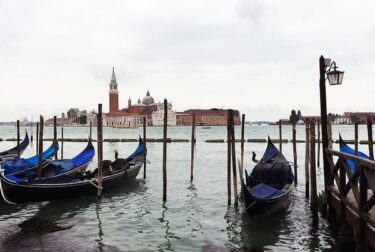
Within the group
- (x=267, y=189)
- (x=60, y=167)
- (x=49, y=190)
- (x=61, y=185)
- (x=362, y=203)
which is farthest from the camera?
(x=60, y=167)

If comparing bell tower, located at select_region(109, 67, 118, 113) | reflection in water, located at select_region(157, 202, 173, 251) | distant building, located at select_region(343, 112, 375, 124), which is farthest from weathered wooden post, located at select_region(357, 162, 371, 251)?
bell tower, located at select_region(109, 67, 118, 113)

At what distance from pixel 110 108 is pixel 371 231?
4777 inches

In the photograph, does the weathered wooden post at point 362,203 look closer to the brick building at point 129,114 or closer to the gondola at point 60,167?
the gondola at point 60,167

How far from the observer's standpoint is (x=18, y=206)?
361 inches

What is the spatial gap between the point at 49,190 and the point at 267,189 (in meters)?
4.90

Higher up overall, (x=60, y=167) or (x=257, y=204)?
(x=60, y=167)

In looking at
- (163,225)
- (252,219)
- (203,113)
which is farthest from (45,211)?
(203,113)

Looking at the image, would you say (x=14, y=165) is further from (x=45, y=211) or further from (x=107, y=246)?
(x=107, y=246)

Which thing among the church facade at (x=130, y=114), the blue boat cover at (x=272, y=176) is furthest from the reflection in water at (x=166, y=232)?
the church facade at (x=130, y=114)

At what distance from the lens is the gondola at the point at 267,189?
739 centimetres

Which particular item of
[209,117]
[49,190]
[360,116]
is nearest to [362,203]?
[49,190]

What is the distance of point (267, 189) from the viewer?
792cm

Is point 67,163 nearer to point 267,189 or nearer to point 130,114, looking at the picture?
point 267,189

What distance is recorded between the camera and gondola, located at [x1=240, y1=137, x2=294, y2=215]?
24.2ft
